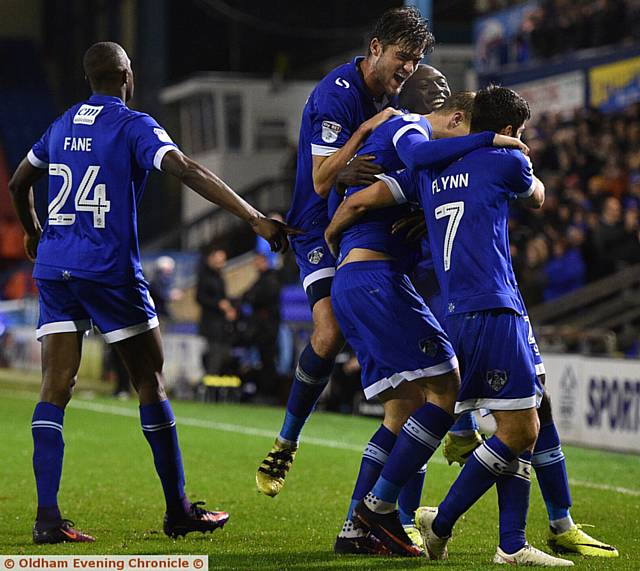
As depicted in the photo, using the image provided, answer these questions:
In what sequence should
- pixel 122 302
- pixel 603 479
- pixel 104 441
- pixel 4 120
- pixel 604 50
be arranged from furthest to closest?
pixel 4 120 → pixel 604 50 → pixel 104 441 → pixel 603 479 → pixel 122 302

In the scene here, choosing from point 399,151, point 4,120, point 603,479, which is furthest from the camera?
point 4,120

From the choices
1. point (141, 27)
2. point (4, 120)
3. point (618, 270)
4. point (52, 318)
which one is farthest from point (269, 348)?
point (4, 120)

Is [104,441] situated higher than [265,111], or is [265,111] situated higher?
[265,111]

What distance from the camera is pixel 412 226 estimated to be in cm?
600

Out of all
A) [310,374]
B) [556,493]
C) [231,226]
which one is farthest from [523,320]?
[231,226]

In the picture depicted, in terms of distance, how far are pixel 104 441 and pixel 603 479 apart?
465 cm

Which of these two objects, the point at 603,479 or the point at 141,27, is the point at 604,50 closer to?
the point at 603,479

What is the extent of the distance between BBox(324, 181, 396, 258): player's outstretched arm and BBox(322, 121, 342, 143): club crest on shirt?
1.01 feet

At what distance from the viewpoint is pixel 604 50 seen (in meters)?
22.6

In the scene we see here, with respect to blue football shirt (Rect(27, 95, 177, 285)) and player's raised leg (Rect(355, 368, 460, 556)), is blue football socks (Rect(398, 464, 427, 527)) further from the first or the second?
blue football shirt (Rect(27, 95, 177, 285))

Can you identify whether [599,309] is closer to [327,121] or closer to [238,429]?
[238,429]

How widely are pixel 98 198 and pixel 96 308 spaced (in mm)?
516

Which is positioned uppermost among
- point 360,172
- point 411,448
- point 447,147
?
point 447,147

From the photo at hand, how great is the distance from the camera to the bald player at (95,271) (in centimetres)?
620
